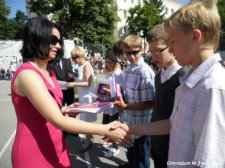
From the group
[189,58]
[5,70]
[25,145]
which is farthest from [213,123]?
[5,70]

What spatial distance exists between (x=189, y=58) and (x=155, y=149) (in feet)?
4.70

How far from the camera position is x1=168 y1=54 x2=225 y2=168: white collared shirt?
138 cm

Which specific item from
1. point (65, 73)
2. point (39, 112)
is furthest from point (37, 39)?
point (65, 73)

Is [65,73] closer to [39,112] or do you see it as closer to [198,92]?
[39,112]

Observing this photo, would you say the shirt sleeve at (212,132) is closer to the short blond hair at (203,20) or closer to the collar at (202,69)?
the collar at (202,69)

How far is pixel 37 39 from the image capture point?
225cm

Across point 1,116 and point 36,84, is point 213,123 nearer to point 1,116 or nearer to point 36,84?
point 36,84

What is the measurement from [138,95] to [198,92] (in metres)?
2.01

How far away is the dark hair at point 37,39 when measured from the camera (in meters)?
2.25

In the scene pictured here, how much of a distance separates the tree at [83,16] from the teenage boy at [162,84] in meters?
34.4

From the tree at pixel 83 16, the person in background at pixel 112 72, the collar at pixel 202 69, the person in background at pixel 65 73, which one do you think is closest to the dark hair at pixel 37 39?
the collar at pixel 202 69

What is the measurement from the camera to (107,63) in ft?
18.7

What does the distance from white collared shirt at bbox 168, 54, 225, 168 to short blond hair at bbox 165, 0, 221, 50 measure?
103mm

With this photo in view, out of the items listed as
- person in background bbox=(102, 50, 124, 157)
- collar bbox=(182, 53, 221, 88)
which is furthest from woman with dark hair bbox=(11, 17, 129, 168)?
person in background bbox=(102, 50, 124, 157)
